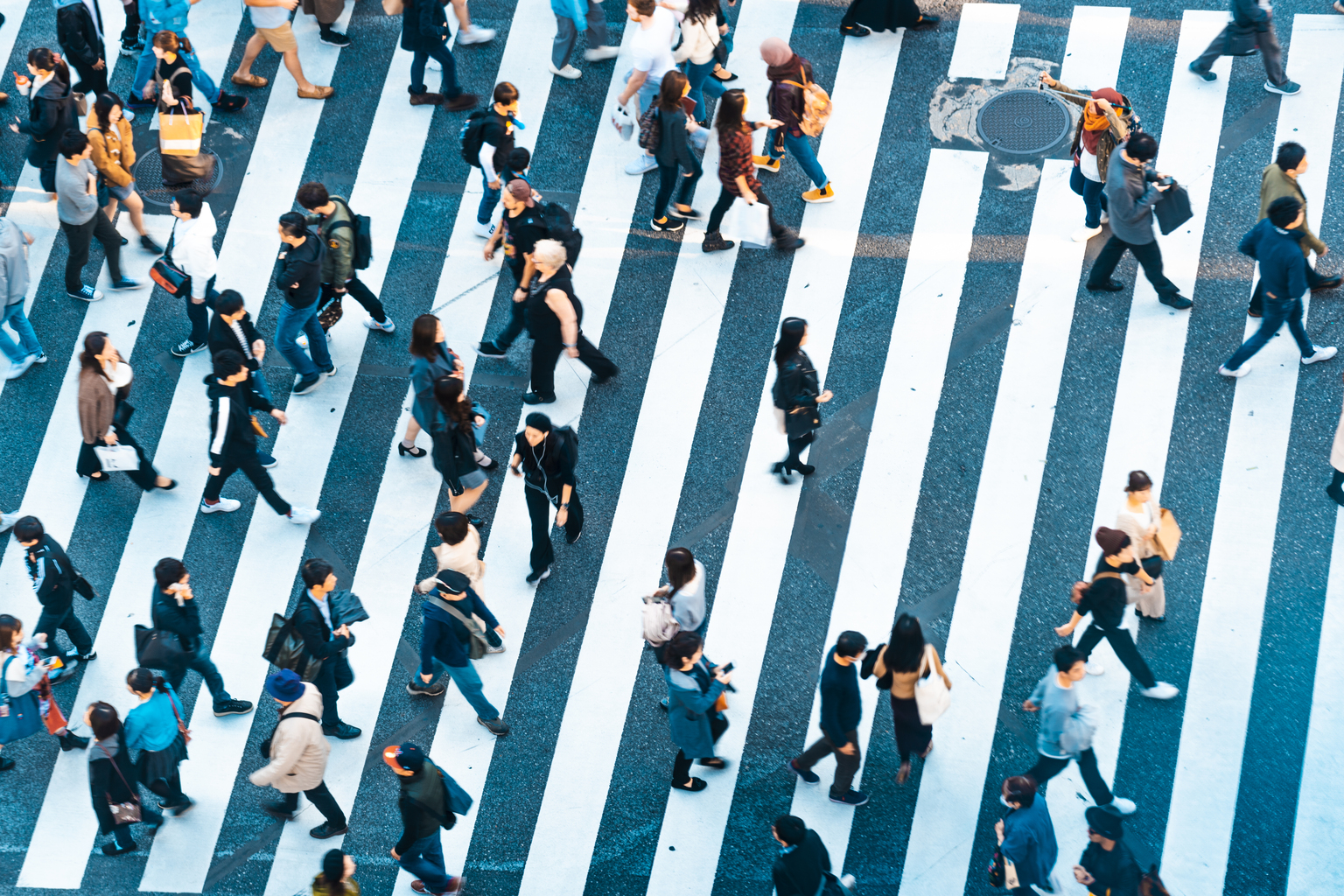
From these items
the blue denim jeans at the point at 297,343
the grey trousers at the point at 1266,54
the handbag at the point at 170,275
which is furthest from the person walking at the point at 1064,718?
the handbag at the point at 170,275

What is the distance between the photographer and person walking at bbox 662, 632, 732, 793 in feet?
28.5

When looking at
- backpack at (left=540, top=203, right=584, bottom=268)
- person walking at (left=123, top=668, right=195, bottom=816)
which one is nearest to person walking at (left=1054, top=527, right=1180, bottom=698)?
backpack at (left=540, top=203, right=584, bottom=268)

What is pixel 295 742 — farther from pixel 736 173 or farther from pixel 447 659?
pixel 736 173

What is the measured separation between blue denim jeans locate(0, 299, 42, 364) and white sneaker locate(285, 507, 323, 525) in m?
2.88

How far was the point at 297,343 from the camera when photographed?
37.9 ft

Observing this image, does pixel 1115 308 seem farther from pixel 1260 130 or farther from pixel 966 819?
pixel 966 819

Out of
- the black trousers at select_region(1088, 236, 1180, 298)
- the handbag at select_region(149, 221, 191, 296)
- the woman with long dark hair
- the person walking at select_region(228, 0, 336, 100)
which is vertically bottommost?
the woman with long dark hair

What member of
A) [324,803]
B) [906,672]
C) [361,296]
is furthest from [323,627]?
[906,672]

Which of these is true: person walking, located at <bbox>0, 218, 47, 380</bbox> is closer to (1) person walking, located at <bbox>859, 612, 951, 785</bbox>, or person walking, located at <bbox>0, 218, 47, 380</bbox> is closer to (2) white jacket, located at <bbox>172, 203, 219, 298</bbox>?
(2) white jacket, located at <bbox>172, 203, 219, 298</bbox>

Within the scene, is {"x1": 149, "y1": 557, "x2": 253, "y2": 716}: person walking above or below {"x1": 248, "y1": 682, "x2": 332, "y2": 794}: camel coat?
above

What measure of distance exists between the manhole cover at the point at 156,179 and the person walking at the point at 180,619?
4665mm

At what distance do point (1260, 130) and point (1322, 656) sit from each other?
4.97 m

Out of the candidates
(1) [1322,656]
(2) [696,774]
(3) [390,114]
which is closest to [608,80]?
(3) [390,114]

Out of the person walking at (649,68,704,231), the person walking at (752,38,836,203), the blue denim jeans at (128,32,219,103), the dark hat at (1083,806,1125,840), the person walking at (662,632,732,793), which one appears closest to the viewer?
the dark hat at (1083,806,1125,840)
